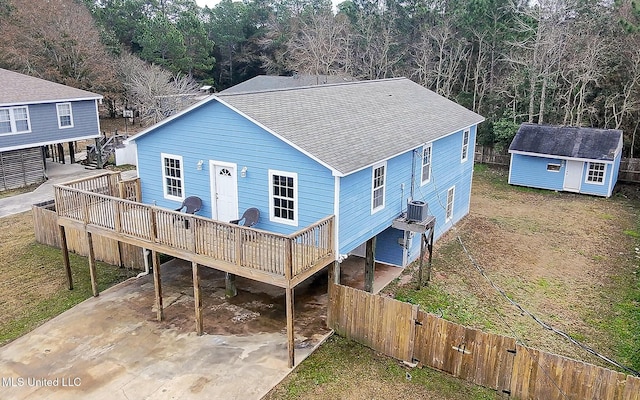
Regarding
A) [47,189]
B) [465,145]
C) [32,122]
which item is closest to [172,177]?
[465,145]

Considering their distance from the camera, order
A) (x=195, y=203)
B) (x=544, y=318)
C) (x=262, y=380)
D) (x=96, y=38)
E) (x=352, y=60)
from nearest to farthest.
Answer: (x=262, y=380) → (x=544, y=318) → (x=195, y=203) → (x=96, y=38) → (x=352, y=60)

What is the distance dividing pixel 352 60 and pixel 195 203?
37.7m

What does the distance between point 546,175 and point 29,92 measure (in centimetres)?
2774

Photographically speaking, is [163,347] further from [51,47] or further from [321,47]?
[321,47]

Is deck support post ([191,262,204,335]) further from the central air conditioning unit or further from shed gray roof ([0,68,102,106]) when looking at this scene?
shed gray roof ([0,68,102,106])

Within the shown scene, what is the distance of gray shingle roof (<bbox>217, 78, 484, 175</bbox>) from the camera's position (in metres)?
12.5

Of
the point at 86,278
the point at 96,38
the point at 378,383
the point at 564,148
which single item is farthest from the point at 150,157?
the point at 96,38

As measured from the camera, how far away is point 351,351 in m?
11.7

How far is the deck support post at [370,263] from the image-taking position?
1428cm

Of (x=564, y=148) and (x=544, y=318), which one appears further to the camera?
(x=564, y=148)

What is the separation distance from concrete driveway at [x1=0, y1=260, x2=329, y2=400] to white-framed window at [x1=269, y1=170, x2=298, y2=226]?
258 cm

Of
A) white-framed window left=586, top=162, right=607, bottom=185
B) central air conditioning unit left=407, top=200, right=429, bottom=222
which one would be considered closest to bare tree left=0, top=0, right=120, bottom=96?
central air conditioning unit left=407, top=200, right=429, bottom=222

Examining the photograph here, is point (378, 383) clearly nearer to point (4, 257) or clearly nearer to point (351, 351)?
point (351, 351)

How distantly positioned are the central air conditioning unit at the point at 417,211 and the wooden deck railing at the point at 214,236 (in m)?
3.64
